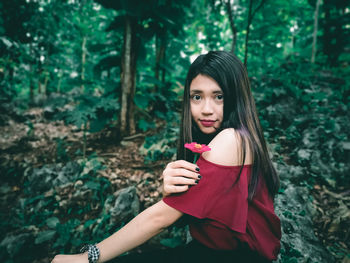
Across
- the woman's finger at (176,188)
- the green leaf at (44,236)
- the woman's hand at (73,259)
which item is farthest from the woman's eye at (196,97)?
the green leaf at (44,236)

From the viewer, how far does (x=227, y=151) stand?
962mm

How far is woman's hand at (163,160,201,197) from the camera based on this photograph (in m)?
0.94

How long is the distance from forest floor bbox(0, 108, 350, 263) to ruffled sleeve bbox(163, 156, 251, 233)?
1.97 meters

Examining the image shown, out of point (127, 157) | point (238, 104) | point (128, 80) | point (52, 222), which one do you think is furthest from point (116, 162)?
point (238, 104)

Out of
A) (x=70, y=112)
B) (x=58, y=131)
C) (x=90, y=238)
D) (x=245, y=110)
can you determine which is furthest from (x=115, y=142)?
(x=245, y=110)

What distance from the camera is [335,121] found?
352 centimetres

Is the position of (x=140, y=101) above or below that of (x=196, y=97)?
above

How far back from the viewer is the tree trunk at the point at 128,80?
359cm

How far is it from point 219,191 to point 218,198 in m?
0.04

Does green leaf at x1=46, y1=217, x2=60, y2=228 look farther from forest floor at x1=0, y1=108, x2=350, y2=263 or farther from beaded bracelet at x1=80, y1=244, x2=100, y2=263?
beaded bracelet at x1=80, y1=244, x2=100, y2=263

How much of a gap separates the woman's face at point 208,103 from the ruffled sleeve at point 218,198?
40cm

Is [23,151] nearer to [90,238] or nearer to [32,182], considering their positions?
[32,182]

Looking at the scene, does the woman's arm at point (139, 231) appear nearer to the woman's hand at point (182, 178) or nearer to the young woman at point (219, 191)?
the young woman at point (219, 191)

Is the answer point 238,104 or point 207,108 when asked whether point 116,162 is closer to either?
point 207,108
